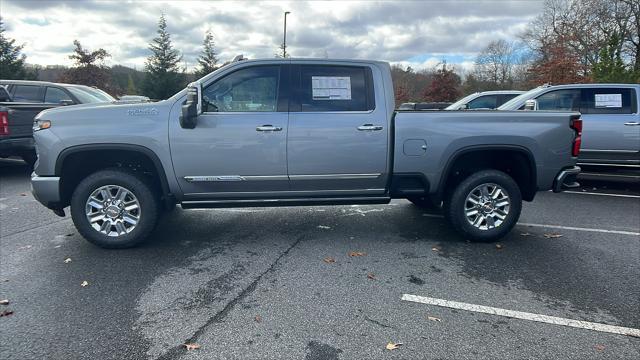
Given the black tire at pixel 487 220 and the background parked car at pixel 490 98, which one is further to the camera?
the background parked car at pixel 490 98

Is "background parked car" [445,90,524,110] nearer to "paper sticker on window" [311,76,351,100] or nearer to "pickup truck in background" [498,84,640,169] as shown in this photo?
"pickup truck in background" [498,84,640,169]

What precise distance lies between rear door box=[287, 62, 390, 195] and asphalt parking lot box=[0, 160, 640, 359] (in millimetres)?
794

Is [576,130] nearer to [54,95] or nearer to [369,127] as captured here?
[369,127]

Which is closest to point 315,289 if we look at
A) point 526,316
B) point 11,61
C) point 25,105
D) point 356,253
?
point 356,253

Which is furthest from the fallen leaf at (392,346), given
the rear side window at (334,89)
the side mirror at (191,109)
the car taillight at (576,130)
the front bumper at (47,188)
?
the front bumper at (47,188)

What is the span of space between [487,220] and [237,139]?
3.02 m

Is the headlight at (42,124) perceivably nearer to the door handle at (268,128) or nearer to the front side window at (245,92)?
the front side window at (245,92)

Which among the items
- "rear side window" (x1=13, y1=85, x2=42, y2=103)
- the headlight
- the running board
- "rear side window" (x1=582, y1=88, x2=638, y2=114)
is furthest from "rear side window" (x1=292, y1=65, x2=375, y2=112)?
"rear side window" (x1=13, y1=85, x2=42, y2=103)

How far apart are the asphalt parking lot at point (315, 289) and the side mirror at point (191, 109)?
1404 millimetres

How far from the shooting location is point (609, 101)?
7.83 meters

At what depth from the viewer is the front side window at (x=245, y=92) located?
14.7ft

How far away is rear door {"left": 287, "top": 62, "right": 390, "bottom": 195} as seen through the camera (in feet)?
14.8

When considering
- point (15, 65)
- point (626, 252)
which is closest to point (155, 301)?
point (626, 252)

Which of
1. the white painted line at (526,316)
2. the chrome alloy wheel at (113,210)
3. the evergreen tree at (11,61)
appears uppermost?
the evergreen tree at (11,61)
